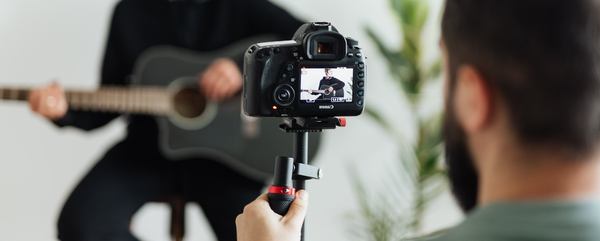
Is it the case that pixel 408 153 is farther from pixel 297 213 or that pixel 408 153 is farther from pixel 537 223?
pixel 537 223

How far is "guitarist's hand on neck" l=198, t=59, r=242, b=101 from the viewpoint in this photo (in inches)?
88.5

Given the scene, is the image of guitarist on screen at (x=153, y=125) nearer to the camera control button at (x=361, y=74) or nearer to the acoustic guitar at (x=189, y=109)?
the acoustic guitar at (x=189, y=109)

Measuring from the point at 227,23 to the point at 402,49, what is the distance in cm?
57

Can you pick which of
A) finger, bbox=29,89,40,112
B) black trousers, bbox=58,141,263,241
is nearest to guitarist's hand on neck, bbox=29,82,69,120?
finger, bbox=29,89,40,112

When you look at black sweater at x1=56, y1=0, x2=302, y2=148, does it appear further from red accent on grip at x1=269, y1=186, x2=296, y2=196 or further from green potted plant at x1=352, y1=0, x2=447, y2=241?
red accent on grip at x1=269, y1=186, x2=296, y2=196

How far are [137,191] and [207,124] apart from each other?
0.28 m

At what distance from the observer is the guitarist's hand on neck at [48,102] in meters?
2.26

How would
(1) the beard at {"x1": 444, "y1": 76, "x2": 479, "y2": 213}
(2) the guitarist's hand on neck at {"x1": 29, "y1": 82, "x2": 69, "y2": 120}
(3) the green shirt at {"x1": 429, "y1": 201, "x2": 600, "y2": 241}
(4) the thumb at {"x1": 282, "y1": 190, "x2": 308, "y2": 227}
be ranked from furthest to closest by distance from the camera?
1. (2) the guitarist's hand on neck at {"x1": 29, "y1": 82, "x2": 69, "y2": 120}
2. (4) the thumb at {"x1": 282, "y1": 190, "x2": 308, "y2": 227}
3. (1) the beard at {"x1": 444, "y1": 76, "x2": 479, "y2": 213}
4. (3) the green shirt at {"x1": 429, "y1": 201, "x2": 600, "y2": 241}

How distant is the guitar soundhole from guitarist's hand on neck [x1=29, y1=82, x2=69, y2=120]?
304 millimetres

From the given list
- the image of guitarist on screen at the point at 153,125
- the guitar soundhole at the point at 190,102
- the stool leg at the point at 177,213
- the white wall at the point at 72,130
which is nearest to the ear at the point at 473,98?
the image of guitarist on screen at the point at 153,125

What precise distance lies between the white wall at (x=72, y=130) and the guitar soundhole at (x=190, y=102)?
0.52 m

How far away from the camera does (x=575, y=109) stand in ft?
2.27

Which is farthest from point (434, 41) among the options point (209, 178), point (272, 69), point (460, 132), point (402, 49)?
point (460, 132)

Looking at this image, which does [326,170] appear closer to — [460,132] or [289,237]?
[289,237]
